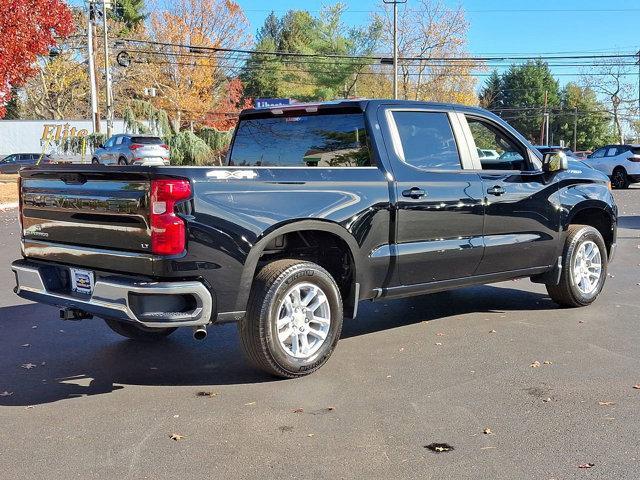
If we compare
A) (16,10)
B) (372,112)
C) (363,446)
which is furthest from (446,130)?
(16,10)

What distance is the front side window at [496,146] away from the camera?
6.04 meters

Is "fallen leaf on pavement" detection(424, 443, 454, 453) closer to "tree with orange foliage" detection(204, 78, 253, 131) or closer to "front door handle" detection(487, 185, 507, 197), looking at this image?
"front door handle" detection(487, 185, 507, 197)

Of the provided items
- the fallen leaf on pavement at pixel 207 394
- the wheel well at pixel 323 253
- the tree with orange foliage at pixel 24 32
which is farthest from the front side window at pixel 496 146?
the tree with orange foliage at pixel 24 32

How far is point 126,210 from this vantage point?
13.8 ft

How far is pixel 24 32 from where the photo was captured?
17172 millimetres

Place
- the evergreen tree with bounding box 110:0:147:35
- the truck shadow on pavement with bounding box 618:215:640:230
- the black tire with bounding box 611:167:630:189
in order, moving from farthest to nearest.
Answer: the evergreen tree with bounding box 110:0:147:35, the black tire with bounding box 611:167:630:189, the truck shadow on pavement with bounding box 618:215:640:230

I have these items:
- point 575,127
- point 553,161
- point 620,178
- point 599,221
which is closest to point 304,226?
Result: point 553,161

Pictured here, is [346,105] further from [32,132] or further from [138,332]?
[32,132]

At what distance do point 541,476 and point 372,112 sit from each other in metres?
3.02

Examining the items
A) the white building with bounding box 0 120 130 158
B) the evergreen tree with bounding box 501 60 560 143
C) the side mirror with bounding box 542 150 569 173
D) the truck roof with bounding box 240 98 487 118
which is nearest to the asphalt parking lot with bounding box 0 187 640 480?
the side mirror with bounding box 542 150 569 173

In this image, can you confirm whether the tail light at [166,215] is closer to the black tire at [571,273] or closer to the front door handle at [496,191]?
the front door handle at [496,191]

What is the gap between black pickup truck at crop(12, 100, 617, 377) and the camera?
4.16 m

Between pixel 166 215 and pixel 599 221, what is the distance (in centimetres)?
505

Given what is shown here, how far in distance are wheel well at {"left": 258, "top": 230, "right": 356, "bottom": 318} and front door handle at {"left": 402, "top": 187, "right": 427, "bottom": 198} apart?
2.18 ft
